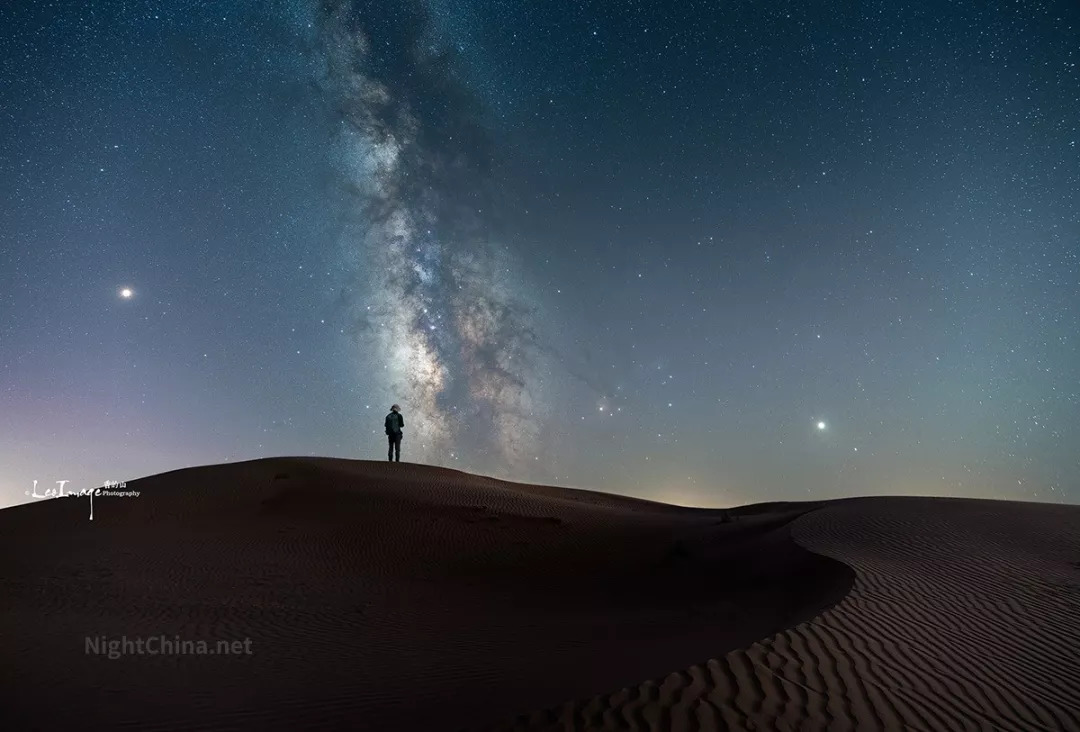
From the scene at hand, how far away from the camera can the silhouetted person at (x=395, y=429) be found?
27062 millimetres

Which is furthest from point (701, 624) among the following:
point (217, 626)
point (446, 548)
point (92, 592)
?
point (92, 592)

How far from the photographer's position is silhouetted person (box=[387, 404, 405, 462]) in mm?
27062

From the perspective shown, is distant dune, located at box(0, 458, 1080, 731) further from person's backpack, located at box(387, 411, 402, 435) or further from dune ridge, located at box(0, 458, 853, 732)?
person's backpack, located at box(387, 411, 402, 435)

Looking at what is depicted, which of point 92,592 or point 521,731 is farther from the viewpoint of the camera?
point 92,592

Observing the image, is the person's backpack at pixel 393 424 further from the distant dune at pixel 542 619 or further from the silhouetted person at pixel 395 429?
the distant dune at pixel 542 619

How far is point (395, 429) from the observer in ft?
90.4

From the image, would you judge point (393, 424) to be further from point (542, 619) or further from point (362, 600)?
point (542, 619)

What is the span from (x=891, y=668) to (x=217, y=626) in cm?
962

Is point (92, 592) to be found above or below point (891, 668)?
below

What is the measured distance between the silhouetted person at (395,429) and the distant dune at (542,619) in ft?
25.9

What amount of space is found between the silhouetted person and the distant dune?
7909 millimetres

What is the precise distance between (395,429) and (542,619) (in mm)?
18868

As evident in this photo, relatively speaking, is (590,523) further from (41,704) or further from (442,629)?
(41,704)

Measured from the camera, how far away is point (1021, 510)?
1491cm
